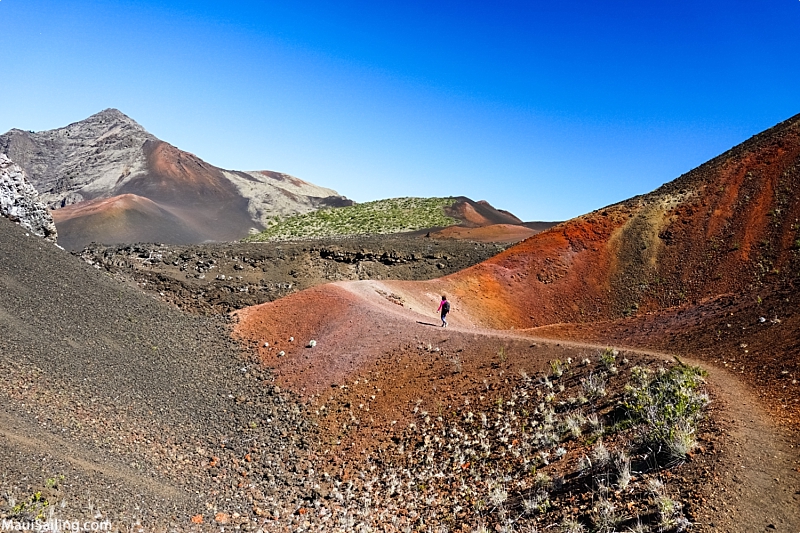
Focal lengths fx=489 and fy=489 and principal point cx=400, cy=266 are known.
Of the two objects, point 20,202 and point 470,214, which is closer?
point 20,202

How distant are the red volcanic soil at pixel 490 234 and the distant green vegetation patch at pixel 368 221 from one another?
7.60m

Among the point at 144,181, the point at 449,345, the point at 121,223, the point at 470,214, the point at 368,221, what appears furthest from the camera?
the point at 144,181

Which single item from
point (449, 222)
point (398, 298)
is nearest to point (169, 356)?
point (398, 298)

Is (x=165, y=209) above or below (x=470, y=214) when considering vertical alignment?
below

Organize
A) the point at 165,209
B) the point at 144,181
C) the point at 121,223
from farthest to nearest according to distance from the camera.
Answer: the point at 144,181 < the point at 165,209 < the point at 121,223

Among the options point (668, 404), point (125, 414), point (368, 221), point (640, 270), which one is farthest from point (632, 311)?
point (368, 221)

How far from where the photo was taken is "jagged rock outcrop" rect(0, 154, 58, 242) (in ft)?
59.7

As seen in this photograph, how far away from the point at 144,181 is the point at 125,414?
2880 inches

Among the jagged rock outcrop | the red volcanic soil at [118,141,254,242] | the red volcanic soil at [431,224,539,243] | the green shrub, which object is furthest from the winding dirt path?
the red volcanic soil at [118,141,254,242]

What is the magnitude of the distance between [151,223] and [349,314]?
46.9m

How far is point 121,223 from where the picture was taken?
51969mm

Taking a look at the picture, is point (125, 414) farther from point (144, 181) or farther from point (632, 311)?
point (144, 181)

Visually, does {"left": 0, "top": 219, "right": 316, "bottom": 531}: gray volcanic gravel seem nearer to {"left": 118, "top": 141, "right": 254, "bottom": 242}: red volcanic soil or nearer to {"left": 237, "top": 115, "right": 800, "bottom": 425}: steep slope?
{"left": 237, "top": 115, "right": 800, "bottom": 425}: steep slope

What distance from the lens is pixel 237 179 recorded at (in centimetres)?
8306
